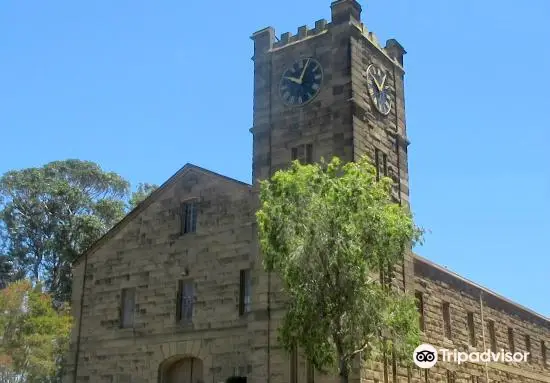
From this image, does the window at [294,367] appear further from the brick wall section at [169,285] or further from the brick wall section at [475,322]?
the brick wall section at [475,322]

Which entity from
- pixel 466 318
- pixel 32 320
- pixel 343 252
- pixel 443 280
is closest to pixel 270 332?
pixel 343 252

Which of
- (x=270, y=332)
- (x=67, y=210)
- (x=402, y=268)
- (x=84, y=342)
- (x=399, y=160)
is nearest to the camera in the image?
(x=270, y=332)

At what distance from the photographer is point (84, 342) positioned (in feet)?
99.7

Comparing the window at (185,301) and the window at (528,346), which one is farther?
the window at (528,346)

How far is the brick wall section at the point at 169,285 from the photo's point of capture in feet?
87.1

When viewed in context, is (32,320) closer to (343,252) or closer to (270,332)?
(270,332)

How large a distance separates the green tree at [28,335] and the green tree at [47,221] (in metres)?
13.0

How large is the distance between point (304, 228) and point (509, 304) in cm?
2178

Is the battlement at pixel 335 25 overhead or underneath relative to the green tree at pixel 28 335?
overhead

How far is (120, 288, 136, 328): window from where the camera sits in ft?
97.3

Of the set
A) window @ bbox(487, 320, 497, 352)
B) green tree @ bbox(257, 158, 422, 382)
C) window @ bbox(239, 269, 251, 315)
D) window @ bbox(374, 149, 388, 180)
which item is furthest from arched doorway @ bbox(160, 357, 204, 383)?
window @ bbox(487, 320, 497, 352)

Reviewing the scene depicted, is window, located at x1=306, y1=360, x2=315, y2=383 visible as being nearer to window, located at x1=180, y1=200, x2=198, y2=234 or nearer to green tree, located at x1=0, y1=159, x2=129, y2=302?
window, located at x1=180, y1=200, x2=198, y2=234

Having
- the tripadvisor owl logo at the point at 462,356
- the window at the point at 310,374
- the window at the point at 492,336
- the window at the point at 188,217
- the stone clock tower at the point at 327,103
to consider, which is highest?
the stone clock tower at the point at 327,103

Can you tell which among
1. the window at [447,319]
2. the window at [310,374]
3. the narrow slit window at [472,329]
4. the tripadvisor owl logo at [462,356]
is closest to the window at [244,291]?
the window at [310,374]
